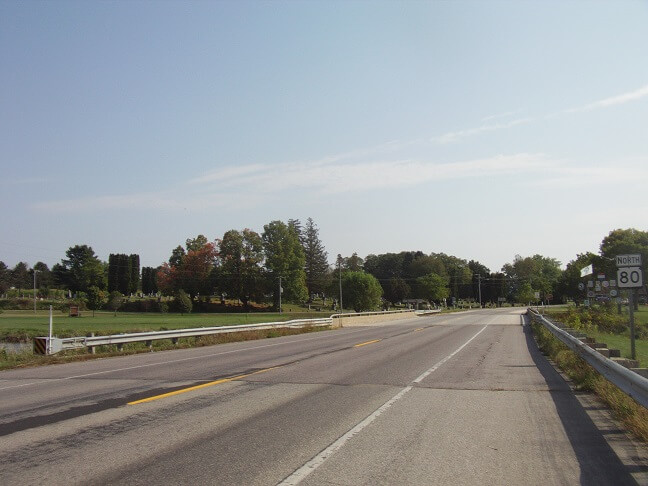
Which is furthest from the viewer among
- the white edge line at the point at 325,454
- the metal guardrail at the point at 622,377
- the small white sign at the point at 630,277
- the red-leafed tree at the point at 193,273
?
the red-leafed tree at the point at 193,273

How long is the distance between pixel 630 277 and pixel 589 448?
28.1 feet

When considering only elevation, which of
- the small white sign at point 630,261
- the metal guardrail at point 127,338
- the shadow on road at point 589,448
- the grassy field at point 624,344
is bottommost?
the grassy field at point 624,344

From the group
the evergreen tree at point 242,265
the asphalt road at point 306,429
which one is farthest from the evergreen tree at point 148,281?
the asphalt road at point 306,429

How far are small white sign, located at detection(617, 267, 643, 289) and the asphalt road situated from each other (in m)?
2.95

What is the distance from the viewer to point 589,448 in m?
6.64

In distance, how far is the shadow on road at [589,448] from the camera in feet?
18.2

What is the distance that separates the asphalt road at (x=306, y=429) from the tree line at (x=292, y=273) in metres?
57.5

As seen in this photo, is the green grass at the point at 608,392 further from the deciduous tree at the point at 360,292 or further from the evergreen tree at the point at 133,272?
the evergreen tree at the point at 133,272

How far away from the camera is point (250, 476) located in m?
5.45

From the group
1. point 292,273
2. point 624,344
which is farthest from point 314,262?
point 624,344

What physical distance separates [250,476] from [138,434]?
2441mm

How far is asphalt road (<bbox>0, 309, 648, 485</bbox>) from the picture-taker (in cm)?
564

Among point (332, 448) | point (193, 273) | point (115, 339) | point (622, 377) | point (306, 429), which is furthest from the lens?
point (193, 273)

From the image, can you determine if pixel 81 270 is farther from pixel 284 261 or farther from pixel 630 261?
pixel 630 261
